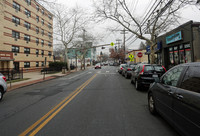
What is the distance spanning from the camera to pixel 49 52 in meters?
36.0

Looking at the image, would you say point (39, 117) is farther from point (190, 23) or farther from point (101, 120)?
point (190, 23)

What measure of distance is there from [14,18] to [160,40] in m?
25.9

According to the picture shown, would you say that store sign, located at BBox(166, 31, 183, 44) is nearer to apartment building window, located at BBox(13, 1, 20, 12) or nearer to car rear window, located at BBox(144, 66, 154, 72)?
car rear window, located at BBox(144, 66, 154, 72)

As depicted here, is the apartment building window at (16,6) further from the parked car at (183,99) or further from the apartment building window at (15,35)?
the parked car at (183,99)

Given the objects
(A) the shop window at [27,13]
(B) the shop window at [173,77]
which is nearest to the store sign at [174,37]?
(B) the shop window at [173,77]

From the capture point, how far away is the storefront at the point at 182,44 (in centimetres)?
1091

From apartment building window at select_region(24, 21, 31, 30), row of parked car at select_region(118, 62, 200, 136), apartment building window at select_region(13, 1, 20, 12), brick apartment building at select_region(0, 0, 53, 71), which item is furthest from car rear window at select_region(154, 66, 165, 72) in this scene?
apartment building window at select_region(24, 21, 31, 30)

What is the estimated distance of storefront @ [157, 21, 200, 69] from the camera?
10914 mm

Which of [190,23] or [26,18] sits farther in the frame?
[26,18]

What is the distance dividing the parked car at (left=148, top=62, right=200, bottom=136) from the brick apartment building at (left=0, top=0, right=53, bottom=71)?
19.5 metres

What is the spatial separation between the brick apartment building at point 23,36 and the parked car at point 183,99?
1945cm

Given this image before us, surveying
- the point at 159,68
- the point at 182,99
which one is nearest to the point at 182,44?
the point at 159,68

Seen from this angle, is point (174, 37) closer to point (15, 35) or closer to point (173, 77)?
point (173, 77)

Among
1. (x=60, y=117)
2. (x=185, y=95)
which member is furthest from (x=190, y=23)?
(x=60, y=117)
